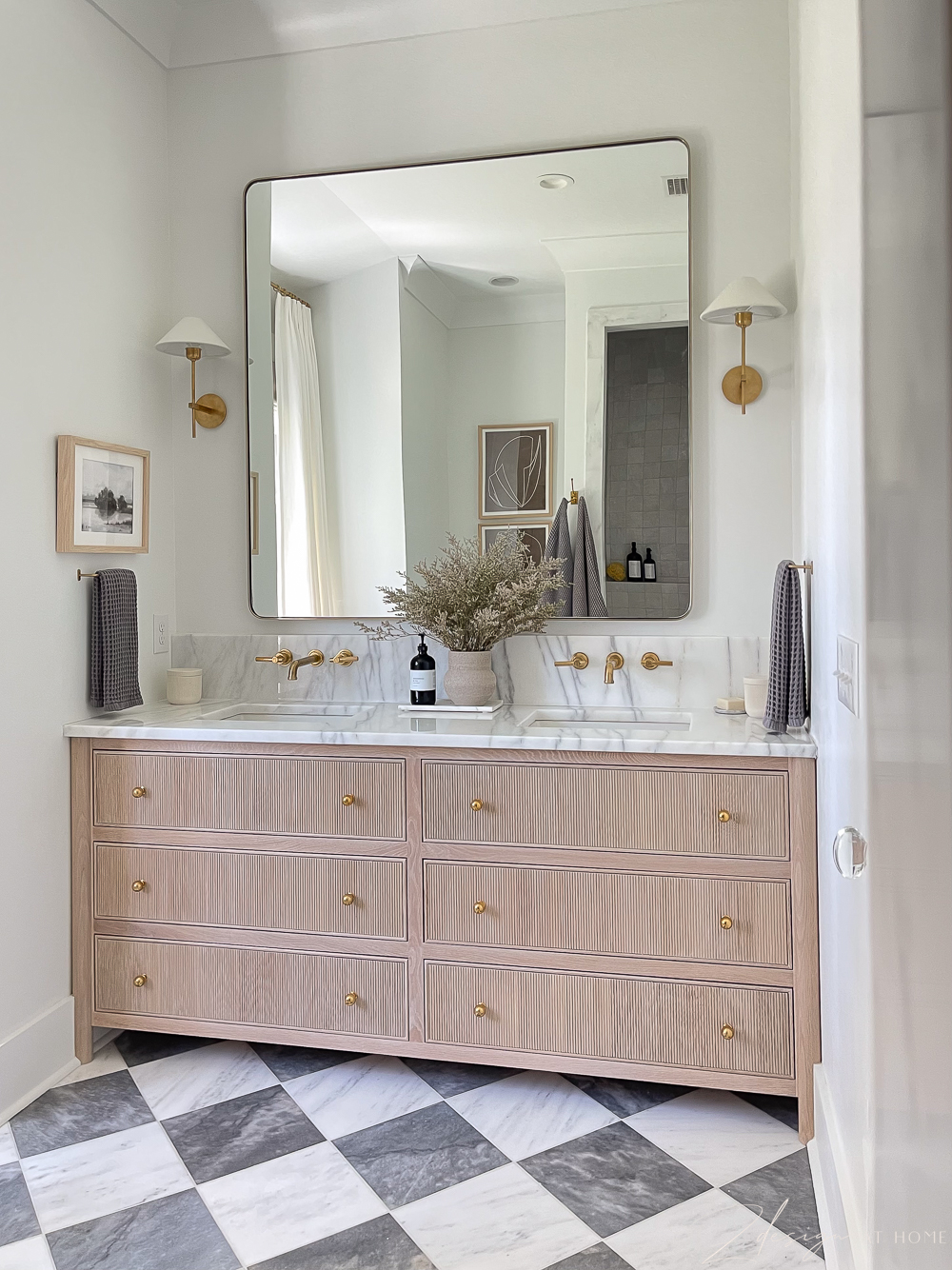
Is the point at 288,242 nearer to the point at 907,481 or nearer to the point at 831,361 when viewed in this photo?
the point at 831,361

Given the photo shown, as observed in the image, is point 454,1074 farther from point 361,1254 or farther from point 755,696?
point 755,696

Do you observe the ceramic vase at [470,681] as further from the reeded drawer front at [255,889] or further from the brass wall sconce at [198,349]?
the brass wall sconce at [198,349]

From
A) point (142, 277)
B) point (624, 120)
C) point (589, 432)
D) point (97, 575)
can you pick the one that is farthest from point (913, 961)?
point (142, 277)

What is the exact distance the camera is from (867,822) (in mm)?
1341

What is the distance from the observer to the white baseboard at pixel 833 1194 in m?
1.47

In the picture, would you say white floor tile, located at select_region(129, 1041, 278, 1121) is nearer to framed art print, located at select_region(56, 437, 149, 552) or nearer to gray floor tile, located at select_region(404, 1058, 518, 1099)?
gray floor tile, located at select_region(404, 1058, 518, 1099)

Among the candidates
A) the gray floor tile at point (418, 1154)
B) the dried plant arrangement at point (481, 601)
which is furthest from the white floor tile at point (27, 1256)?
the dried plant arrangement at point (481, 601)

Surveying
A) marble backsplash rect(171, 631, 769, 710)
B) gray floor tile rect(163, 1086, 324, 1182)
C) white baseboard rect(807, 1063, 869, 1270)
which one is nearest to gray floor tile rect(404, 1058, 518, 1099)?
gray floor tile rect(163, 1086, 324, 1182)

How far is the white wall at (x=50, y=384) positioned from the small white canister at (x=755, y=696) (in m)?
1.65

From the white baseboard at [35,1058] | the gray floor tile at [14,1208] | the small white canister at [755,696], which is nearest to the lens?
the gray floor tile at [14,1208]

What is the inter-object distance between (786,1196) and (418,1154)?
72 cm

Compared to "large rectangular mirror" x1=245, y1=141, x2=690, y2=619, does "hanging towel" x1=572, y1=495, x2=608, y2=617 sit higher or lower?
lower

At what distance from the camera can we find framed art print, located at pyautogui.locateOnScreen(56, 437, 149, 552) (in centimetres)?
246

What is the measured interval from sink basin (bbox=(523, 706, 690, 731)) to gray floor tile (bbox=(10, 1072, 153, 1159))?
4.15 ft
